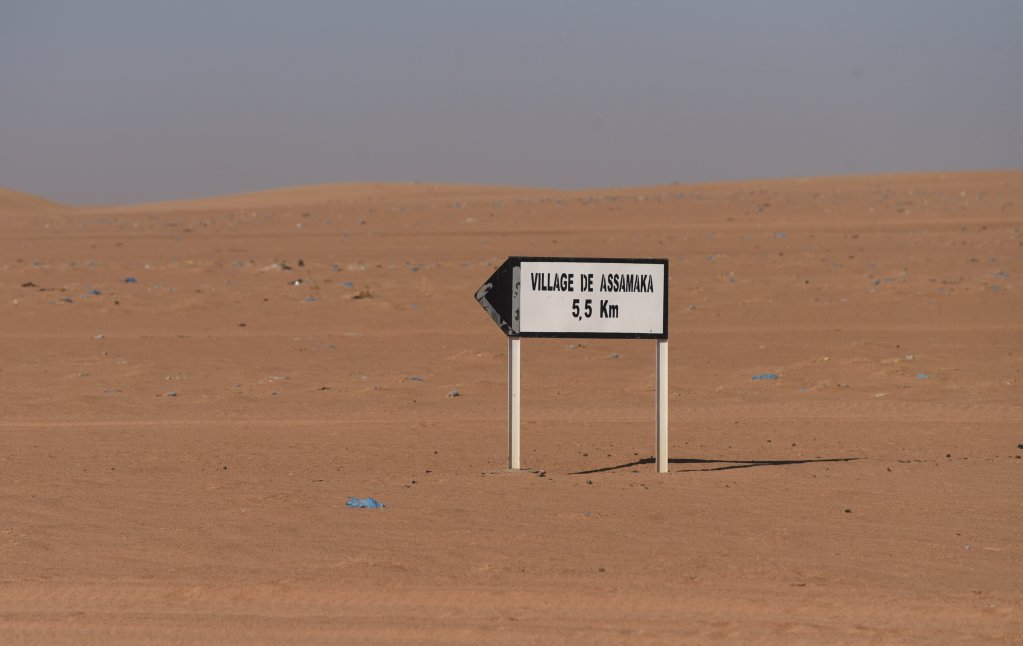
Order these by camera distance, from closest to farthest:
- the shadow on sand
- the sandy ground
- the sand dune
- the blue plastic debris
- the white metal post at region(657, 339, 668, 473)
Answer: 1. the sandy ground
2. the blue plastic debris
3. the white metal post at region(657, 339, 668, 473)
4. the shadow on sand
5. the sand dune

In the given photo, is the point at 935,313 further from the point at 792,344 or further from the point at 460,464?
the point at 460,464

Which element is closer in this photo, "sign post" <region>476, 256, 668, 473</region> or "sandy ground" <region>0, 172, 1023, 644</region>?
"sandy ground" <region>0, 172, 1023, 644</region>

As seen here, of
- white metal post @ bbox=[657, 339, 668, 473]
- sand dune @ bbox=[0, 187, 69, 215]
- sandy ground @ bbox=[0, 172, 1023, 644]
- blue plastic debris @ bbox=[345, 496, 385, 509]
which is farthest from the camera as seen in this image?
sand dune @ bbox=[0, 187, 69, 215]

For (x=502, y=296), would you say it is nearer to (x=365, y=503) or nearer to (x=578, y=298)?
(x=578, y=298)

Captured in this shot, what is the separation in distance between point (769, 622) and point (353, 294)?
18808 millimetres

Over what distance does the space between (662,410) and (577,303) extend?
40.2 inches

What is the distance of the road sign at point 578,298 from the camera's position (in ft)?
Answer: 33.1

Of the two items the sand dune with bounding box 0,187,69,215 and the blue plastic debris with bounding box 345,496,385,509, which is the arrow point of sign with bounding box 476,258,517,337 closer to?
the blue plastic debris with bounding box 345,496,385,509

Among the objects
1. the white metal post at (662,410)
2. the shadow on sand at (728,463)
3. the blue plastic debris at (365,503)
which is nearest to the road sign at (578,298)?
the white metal post at (662,410)

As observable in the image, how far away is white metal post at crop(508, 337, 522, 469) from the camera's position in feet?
33.0

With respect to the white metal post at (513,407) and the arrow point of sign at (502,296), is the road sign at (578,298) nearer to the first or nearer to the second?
the arrow point of sign at (502,296)

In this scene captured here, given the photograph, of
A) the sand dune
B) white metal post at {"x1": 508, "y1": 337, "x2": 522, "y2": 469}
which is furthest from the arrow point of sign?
the sand dune

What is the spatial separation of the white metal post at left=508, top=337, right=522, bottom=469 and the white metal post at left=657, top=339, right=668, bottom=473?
104cm

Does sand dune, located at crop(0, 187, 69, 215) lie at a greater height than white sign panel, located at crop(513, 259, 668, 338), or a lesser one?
greater
